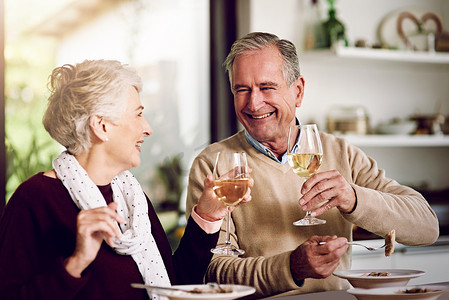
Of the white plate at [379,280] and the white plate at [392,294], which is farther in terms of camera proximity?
the white plate at [379,280]

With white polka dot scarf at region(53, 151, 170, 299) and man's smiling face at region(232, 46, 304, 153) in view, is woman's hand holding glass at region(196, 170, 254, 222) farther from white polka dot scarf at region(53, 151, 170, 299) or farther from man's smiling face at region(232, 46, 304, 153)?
man's smiling face at region(232, 46, 304, 153)

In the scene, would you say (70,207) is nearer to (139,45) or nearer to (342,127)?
(139,45)

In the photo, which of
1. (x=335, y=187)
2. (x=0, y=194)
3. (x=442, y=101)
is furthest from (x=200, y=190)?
(x=442, y=101)

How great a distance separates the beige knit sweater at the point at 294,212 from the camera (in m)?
2.11

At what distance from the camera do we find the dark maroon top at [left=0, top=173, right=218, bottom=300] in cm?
152

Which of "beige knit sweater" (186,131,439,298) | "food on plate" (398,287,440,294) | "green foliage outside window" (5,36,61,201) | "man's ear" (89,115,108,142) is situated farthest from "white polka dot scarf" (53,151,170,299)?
"green foliage outside window" (5,36,61,201)

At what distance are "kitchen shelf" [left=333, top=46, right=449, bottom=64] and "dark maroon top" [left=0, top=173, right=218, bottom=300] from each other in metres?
2.46

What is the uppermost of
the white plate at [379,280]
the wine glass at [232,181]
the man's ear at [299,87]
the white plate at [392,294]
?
the man's ear at [299,87]

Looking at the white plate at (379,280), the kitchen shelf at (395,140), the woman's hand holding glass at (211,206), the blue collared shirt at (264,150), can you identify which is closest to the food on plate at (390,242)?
the white plate at (379,280)

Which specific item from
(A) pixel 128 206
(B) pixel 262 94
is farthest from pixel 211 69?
(A) pixel 128 206

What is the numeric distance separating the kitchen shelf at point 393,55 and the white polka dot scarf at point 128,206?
90.0 inches

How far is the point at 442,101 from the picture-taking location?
15.6ft

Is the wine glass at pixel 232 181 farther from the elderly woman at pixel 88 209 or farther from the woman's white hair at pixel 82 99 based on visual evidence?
the woman's white hair at pixel 82 99

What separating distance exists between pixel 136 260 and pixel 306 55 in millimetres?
2540
